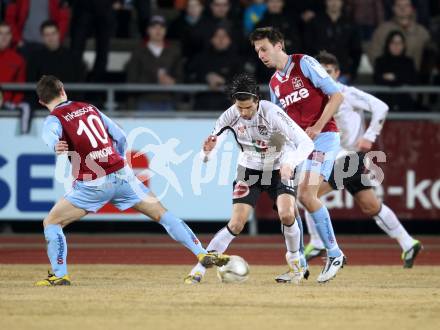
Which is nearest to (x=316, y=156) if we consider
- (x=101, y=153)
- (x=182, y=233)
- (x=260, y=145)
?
(x=260, y=145)

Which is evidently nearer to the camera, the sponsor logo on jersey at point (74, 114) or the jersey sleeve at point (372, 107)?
the sponsor logo on jersey at point (74, 114)

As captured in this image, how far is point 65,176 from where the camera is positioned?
14.9 m

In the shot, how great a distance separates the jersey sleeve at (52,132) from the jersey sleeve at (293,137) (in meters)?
1.94

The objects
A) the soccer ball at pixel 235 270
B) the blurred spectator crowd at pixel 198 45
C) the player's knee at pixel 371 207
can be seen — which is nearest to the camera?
the soccer ball at pixel 235 270

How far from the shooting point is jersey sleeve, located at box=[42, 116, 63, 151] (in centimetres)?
950

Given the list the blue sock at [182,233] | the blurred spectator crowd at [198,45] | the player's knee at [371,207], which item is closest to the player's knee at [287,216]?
the blue sock at [182,233]

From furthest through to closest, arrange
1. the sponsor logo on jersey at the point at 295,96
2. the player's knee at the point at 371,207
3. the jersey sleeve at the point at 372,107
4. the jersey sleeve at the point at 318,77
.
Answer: the player's knee at the point at 371,207, the jersey sleeve at the point at 372,107, the sponsor logo on jersey at the point at 295,96, the jersey sleeve at the point at 318,77

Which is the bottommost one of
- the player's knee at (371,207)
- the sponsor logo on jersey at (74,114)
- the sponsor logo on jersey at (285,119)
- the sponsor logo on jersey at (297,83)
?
the player's knee at (371,207)

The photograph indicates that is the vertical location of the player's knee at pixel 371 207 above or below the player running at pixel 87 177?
below

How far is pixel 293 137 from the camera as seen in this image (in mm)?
9766

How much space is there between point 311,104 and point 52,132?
2.58m

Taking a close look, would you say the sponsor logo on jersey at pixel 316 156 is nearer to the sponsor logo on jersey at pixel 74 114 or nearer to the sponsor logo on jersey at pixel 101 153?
the sponsor logo on jersey at pixel 101 153

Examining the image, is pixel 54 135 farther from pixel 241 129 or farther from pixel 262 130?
pixel 262 130

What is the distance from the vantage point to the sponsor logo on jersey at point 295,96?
1046cm
